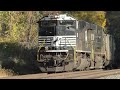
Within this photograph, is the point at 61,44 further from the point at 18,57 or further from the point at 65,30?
the point at 18,57

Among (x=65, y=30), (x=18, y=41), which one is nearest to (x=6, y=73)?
(x=65, y=30)

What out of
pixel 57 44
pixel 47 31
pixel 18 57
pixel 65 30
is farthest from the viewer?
pixel 18 57

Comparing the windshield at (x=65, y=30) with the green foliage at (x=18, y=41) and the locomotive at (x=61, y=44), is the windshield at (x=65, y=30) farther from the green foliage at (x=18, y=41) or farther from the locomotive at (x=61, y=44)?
the green foliage at (x=18, y=41)

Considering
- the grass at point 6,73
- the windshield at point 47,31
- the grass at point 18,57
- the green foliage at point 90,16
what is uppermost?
the green foliage at point 90,16

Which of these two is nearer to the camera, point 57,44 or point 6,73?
point 57,44

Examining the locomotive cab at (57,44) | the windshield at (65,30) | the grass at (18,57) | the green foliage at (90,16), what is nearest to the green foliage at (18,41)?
the grass at (18,57)

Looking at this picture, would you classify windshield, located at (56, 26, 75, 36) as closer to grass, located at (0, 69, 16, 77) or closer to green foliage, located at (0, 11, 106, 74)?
grass, located at (0, 69, 16, 77)

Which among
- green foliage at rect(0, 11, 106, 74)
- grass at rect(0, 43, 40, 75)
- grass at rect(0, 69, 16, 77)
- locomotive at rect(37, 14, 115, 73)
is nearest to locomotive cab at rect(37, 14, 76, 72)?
locomotive at rect(37, 14, 115, 73)

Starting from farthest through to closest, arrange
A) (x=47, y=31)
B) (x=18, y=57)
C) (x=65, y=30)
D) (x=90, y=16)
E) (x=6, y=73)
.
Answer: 1. (x=90, y=16)
2. (x=18, y=57)
3. (x=6, y=73)
4. (x=47, y=31)
5. (x=65, y=30)

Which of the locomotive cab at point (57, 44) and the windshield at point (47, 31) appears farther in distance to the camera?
the windshield at point (47, 31)
